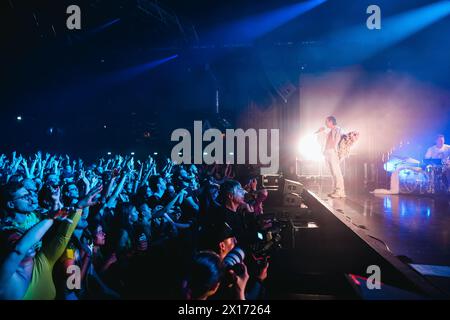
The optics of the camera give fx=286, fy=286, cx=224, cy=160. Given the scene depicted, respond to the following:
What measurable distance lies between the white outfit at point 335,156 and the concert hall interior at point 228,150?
0.02 meters

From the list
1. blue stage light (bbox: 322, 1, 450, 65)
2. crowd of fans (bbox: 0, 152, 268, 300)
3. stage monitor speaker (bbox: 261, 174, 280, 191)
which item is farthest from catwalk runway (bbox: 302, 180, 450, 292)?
blue stage light (bbox: 322, 1, 450, 65)

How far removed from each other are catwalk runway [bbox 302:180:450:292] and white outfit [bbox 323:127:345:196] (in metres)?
0.53

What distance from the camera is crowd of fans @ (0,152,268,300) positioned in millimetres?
1655

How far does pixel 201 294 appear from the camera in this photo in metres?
1.57

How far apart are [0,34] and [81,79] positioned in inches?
121

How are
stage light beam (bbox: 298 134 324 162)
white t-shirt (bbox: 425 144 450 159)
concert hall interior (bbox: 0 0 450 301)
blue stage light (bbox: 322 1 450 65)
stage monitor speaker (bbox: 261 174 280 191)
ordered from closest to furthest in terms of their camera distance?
concert hall interior (bbox: 0 0 450 301), white t-shirt (bbox: 425 144 450 159), stage monitor speaker (bbox: 261 174 280 191), blue stage light (bbox: 322 1 450 65), stage light beam (bbox: 298 134 324 162)

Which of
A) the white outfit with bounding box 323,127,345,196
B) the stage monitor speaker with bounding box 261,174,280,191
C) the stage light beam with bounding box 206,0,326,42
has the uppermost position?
the stage light beam with bounding box 206,0,326,42

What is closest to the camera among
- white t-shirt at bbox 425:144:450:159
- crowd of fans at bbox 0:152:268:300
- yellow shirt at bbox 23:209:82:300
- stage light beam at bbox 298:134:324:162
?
crowd of fans at bbox 0:152:268:300

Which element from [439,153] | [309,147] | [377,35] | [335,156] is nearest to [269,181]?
[335,156]

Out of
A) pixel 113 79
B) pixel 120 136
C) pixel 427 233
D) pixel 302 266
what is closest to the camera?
pixel 427 233

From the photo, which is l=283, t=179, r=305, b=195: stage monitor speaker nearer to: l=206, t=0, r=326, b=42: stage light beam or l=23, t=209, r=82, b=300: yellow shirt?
l=23, t=209, r=82, b=300: yellow shirt

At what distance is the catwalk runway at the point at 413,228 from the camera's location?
1791mm

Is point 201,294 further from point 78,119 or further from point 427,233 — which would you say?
point 78,119

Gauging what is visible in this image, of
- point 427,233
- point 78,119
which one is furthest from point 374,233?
point 78,119
